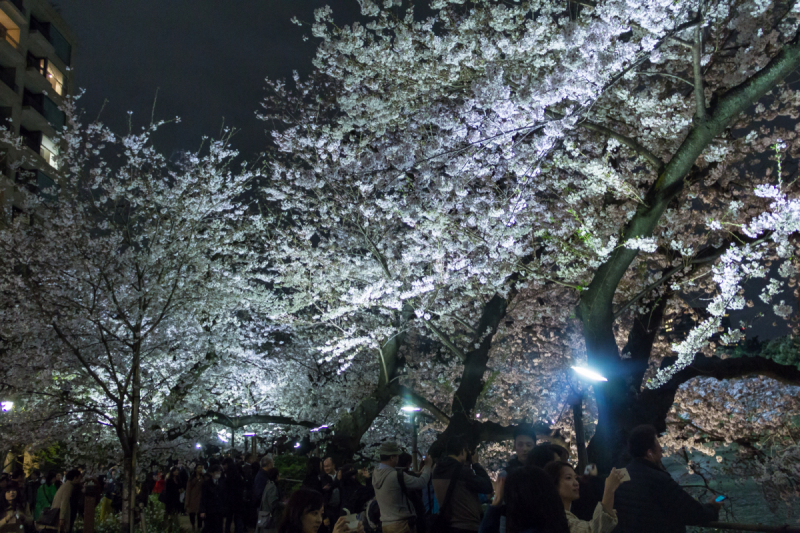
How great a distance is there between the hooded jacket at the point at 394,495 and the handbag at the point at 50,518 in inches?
211

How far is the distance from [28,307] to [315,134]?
20.5ft

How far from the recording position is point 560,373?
51.4 ft

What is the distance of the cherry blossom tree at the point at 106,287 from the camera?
30.9ft

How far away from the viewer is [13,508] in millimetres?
8062

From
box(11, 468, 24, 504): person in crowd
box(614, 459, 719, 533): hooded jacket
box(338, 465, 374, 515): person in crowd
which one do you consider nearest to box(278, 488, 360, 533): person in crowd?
box(614, 459, 719, 533): hooded jacket

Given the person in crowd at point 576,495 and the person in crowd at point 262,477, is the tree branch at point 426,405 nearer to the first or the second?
the person in crowd at point 262,477

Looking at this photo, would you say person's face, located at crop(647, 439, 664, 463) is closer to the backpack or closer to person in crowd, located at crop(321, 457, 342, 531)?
the backpack

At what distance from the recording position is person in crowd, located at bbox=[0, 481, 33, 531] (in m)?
7.71

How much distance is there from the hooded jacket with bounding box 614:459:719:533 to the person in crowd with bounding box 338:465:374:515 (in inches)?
144

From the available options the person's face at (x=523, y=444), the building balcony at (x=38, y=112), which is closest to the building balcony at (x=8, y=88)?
the building balcony at (x=38, y=112)

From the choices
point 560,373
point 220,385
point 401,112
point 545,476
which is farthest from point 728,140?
point 220,385

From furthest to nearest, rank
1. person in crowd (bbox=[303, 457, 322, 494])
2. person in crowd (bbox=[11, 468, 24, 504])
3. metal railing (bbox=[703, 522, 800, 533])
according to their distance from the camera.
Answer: person in crowd (bbox=[11, 468, 24, 504])
person in crowd (bbox=[303, 457, 322, 494])
metal railing (bbox=[703, 522, 800, 533])

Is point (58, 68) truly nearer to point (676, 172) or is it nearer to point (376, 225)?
point (376, 225)

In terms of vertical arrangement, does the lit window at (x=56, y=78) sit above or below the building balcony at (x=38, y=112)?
above
